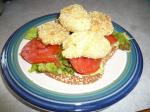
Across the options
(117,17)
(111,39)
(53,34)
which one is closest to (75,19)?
(53,34)

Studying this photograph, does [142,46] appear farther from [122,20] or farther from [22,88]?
[22,88]

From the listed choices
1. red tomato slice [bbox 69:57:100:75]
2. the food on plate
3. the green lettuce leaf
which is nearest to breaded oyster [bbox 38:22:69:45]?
the food on plate

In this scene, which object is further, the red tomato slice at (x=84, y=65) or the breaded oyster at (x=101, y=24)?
the breaded oyster at (x=101, y=24)

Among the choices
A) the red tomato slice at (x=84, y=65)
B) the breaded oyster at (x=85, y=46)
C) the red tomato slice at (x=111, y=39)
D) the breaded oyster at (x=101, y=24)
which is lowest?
the red tomato slice at (x=84, y=65)

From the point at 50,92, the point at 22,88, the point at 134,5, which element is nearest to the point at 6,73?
the point at 22,88

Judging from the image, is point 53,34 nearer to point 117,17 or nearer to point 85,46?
point 85,46

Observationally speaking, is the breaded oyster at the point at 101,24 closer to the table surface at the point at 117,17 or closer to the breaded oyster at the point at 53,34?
the breaded oyster at the point at 53,34

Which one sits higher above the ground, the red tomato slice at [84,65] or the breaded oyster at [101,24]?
the breaded oyster at [101,24]

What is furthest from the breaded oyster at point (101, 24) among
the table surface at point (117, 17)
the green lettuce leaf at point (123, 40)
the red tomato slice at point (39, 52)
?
the table surface at point (117, 17)

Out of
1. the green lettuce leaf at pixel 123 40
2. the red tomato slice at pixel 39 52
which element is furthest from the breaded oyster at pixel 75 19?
the green lettuce leaf at pixel 123 40
